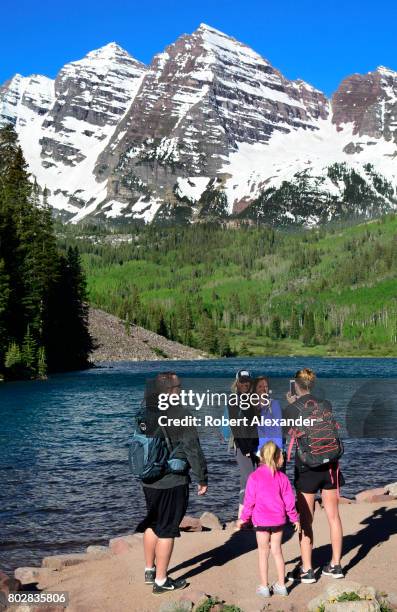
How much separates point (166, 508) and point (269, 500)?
6.24 feet

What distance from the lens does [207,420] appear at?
19.5m

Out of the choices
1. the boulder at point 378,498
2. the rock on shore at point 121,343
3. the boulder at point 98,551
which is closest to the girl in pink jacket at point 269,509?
the boulder at point 98,551

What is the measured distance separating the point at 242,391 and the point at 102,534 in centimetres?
634

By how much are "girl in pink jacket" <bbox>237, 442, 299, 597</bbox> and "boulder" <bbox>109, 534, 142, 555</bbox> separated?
4472 millimetres

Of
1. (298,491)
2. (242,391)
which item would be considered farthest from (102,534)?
(298,491)

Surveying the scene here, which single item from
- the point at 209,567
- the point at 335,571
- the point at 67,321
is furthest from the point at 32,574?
the point at 67,321

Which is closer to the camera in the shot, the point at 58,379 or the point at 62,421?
the point at 62,421

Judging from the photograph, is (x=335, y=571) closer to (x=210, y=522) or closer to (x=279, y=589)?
(x=279, y=589)

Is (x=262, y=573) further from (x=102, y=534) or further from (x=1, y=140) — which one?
(x=1, y=140)

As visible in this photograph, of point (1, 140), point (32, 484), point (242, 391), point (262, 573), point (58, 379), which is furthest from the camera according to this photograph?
point (1, 140)

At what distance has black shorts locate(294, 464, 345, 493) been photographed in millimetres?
13773

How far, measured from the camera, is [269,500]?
13.2 m

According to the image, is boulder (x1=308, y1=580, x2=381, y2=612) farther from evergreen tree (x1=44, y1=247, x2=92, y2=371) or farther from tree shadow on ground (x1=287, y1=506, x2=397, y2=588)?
evergreen tree (x1=44, y1=247, x2=92, y2=371)

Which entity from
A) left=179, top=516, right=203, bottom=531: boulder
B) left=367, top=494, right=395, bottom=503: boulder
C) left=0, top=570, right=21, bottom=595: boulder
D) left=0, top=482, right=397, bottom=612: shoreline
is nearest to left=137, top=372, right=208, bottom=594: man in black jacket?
left=0, top=482, right=397, bottom=612: shoreline
